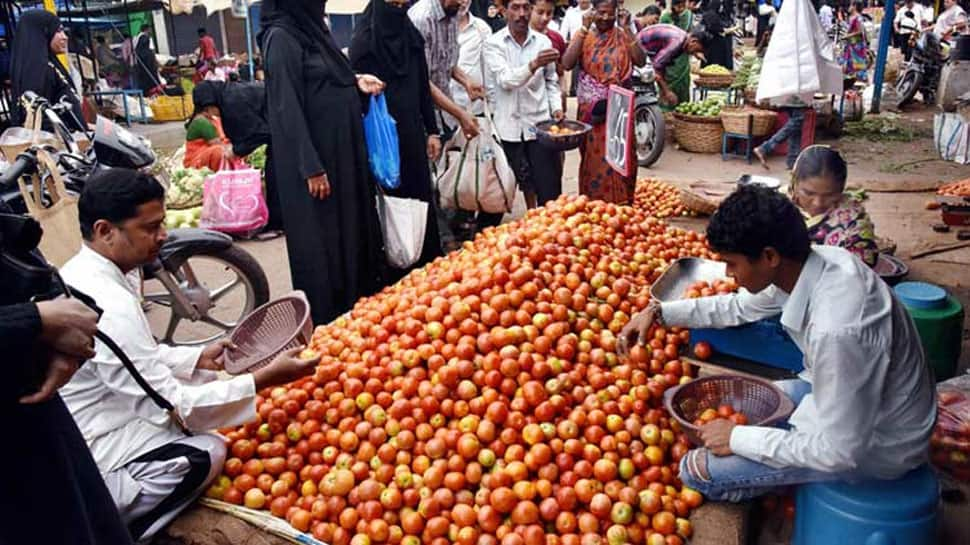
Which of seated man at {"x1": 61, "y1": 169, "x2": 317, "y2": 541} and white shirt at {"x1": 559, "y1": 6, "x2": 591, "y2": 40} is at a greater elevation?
white shirt at {"x1": 559, "y1": 6, "x2": 591, "y2": 40}

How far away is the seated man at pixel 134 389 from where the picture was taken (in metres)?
2.33

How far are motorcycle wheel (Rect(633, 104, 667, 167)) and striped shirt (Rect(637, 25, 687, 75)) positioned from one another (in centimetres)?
153

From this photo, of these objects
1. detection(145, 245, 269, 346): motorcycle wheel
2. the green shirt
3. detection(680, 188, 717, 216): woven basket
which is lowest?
detection(145, 245, 269, 346): motorcycle wheel

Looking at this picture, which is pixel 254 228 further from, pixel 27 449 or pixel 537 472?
pixel 27 449

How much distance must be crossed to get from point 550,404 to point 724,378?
66 centimetres

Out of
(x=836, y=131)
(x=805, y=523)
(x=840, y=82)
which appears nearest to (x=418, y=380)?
(x=805, y=523)

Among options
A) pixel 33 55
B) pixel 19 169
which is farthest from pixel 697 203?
pixel 33 55

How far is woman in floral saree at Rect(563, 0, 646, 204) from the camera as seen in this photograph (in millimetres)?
5879

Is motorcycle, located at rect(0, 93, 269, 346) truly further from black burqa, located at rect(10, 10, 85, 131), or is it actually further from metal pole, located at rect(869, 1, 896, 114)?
metal pole, located at rect(869, 1, 896, 114)

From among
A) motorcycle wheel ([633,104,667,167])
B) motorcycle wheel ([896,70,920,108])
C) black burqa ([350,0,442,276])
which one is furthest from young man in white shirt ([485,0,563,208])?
motorcycle wheel ([896,70,920,108])

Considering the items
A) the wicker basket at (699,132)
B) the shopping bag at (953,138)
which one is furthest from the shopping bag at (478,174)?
the shopping bag at (953,138)

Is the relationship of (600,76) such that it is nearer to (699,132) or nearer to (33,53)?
(699,132)

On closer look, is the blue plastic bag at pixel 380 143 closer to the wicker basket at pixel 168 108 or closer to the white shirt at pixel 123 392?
the white shirt at pixel 123 392

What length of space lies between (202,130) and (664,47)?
19.6 feet
